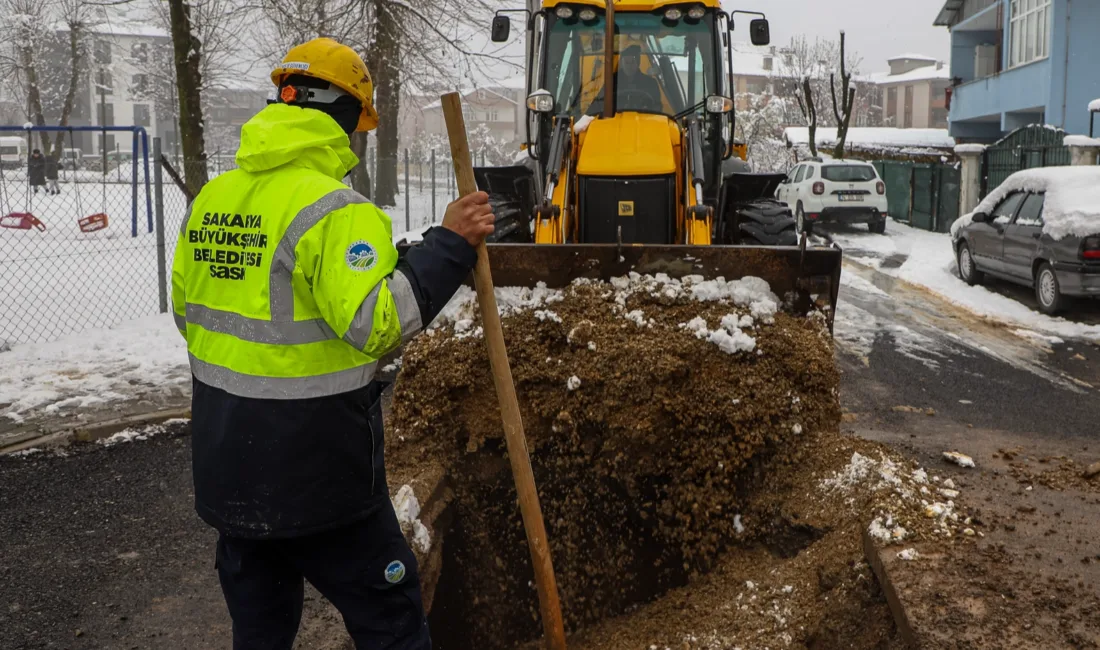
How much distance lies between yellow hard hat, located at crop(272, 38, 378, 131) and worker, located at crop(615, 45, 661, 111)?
4.70 meters

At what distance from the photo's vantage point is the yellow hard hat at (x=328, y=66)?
105 inches

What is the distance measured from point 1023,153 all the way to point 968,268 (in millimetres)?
6874

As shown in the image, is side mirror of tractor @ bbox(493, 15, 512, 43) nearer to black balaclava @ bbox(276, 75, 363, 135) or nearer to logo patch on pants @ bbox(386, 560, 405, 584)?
black balaclava @ bbox(276, 75, 363, 135)

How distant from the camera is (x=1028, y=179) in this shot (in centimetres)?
1234

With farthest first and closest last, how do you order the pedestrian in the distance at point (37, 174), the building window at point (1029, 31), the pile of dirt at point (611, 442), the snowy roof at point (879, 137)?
the snowy roof at point (879, 137), the building window at point (1029, 31), the pedestrian in the distance at point (37, 174), the pile of dirt at point (611, 442)

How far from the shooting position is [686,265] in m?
5.20

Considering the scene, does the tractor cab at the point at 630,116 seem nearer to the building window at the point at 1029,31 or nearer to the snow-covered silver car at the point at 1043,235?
the snow-covered silver car at the point at 1043,235

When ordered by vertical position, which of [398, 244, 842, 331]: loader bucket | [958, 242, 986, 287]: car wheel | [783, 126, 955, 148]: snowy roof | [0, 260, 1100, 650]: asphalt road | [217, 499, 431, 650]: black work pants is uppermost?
[783, 126, 955, 148]: snowy roof

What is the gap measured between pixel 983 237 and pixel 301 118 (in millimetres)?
12287

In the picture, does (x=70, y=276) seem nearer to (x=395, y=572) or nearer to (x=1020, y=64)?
(x=395, y=572)

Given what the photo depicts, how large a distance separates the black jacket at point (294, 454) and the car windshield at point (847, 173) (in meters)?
20.0

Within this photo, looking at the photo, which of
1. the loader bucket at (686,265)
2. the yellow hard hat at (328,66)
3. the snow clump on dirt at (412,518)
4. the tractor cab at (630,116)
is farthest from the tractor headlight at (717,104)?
the yellow hard hat at (328,66)

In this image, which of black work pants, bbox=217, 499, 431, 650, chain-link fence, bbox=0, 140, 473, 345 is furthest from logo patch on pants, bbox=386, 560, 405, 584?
chain-link fence, bbox=0, 140, 473, 345

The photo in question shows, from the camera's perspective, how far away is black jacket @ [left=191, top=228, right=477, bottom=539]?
8.27 feet
